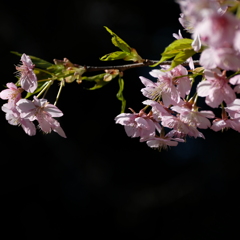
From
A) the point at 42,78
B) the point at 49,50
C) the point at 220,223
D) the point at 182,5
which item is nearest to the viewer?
the point at 182,5

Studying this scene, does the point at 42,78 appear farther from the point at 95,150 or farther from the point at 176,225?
the point at 176,225

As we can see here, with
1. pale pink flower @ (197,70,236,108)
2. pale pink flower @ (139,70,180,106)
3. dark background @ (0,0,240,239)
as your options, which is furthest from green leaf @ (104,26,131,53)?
dark background @ (0,0,240,239)

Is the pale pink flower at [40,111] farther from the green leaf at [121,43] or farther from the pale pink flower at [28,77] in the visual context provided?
the green leaf at [121,43]

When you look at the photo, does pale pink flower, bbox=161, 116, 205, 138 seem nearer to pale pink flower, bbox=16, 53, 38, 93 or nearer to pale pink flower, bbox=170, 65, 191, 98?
pale pink flower, bbox=170, 65, 191, 98

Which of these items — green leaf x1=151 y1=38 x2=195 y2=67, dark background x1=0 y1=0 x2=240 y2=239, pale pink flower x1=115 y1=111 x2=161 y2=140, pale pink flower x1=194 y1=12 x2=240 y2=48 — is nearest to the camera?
pale pink flower x1=194 y1=12 x2=240 y2=48

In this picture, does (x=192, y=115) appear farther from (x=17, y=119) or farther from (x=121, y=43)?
(x=17, y=119)

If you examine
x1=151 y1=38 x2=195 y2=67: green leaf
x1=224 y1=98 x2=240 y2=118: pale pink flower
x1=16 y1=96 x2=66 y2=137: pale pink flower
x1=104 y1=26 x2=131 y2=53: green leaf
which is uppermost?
x1=104 y1=26 x2=131 y2=53: green leaf

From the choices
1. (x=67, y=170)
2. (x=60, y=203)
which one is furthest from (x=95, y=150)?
(x=60, y=203)

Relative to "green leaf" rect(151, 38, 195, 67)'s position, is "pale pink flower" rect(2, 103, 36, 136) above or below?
below
